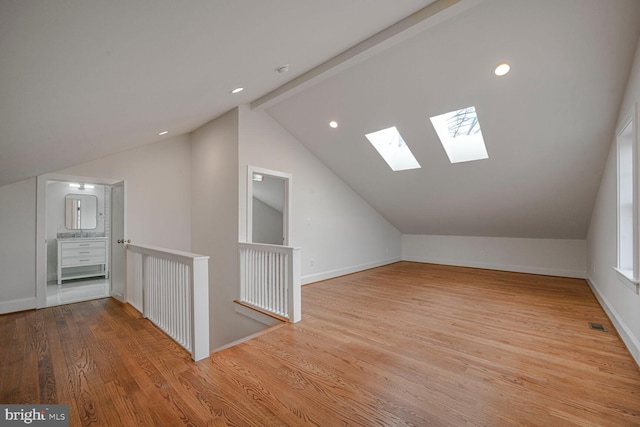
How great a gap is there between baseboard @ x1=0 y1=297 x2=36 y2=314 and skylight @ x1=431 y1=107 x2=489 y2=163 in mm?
5897

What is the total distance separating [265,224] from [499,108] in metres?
5.67

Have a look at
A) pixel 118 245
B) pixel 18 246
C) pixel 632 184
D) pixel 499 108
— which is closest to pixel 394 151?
pixel 499 108

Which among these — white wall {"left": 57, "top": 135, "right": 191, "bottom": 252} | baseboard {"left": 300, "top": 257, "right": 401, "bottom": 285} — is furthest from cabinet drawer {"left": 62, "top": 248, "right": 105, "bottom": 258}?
baseboard {"left": 300, "top": 257, "right": 401, "bottom": 285}

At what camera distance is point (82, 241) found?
5574 mm

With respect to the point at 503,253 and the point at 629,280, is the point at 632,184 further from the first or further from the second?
the point at 503,253

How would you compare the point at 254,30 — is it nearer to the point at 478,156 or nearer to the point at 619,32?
the point at 619,32

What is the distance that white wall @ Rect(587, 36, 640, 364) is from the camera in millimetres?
2426

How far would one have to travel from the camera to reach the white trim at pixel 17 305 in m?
3.60

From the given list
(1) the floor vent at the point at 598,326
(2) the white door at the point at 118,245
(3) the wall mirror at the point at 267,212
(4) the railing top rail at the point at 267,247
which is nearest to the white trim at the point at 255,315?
(4) the railing top rail at the point at 267,247

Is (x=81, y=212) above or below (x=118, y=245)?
above

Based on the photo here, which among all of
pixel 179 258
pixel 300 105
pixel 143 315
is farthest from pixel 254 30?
pixel 143 315

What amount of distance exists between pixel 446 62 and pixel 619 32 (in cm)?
137

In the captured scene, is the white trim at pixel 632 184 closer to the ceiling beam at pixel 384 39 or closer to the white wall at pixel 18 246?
the ceiling beam at pixel 384 39

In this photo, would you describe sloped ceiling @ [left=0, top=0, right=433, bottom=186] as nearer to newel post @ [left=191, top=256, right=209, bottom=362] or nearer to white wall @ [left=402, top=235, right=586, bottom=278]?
newel post @ [left=191, top=256, right=209, bottom=362]
